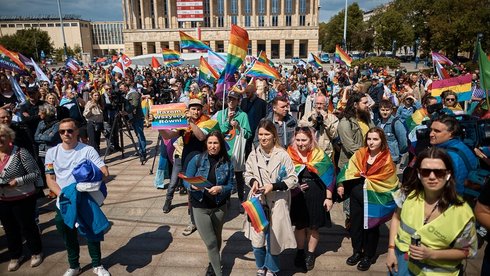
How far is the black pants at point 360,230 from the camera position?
147 inches

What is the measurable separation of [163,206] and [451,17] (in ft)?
123

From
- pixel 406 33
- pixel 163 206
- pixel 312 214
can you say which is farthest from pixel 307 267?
pixel 406 33

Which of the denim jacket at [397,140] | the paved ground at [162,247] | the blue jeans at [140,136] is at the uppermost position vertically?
the denim jacket at [397,140]

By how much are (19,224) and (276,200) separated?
310 centimetres

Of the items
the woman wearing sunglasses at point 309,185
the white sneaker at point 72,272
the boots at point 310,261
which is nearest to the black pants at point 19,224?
the white sneaker at point 72,272

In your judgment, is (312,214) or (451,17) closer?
(312,214)

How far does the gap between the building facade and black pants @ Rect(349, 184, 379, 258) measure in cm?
6585

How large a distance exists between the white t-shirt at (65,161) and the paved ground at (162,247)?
4.00 feet

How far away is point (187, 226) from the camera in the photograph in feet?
16.0

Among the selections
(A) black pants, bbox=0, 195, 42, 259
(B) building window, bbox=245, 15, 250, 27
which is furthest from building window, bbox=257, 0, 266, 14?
(A) black pants, bbox=0, 195, 42, 259

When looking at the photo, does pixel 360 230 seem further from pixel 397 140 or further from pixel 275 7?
pixel 275 7

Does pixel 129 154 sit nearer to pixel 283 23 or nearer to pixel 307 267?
pixel 307 267

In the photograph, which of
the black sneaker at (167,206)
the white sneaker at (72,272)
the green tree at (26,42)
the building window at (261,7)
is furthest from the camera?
the building window at (261,7)

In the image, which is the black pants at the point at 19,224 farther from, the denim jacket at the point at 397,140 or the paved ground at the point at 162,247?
the denim jacket at the point at 397,140
